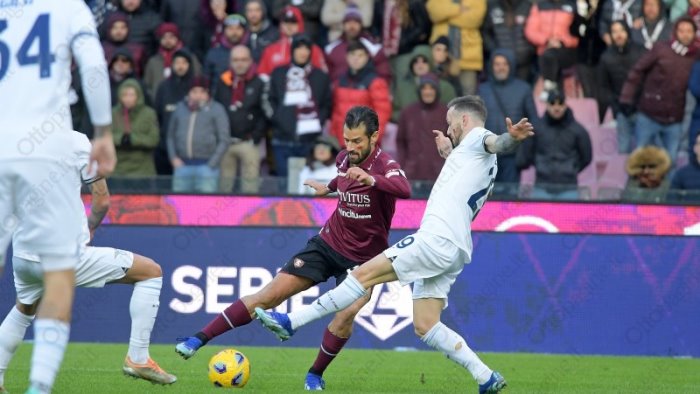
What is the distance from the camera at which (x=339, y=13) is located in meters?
17.9

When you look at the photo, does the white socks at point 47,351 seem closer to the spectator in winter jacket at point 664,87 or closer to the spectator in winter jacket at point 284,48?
the spectator in winter jacket at point 284,48

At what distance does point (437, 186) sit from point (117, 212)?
567 centimetres

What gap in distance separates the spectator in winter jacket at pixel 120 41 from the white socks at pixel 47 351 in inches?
419

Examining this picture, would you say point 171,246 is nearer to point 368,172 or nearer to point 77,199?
point 368,172

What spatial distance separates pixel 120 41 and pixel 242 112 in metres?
2.03

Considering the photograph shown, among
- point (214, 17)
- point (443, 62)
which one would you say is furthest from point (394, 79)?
point (214, 17)

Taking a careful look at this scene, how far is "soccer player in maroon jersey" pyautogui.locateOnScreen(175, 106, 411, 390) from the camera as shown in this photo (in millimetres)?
10219

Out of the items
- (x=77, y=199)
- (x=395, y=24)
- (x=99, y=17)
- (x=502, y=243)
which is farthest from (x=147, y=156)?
(x=77, y=199)

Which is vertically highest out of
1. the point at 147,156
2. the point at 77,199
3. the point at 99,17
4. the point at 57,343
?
the point at 77,199

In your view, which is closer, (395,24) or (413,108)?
(413,108)

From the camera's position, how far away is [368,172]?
10266mm

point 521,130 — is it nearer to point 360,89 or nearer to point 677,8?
point 360,89

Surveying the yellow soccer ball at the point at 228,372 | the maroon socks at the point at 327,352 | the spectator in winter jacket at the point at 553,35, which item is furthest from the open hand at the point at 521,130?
the spectator in winter jacket at the point at 553,35

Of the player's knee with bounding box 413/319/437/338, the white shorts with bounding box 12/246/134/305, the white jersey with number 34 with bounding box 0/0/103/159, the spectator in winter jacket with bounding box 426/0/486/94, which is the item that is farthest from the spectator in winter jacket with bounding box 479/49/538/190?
the white jersey with number 34 with bounding box 0/0/103/159
